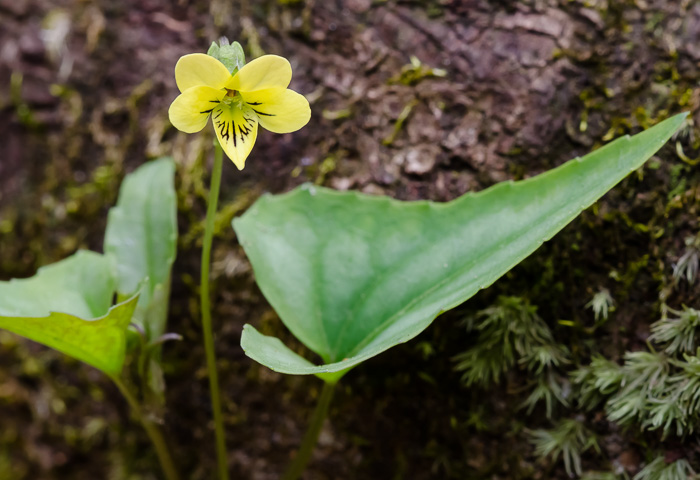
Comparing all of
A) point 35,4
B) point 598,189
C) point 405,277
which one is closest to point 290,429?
point 405,277

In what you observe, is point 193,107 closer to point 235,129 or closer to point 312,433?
point 235,129

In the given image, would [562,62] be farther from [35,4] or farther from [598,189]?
[35,4]

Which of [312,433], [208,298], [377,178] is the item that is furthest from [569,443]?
[208,298]

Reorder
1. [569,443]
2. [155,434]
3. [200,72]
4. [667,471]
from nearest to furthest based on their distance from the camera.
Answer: [200,72] < [667,471] < [569,443] < [155,434]

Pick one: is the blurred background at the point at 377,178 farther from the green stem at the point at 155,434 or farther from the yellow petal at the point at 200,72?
the yellow petal at the point at 200,72

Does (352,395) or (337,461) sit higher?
(352,395)

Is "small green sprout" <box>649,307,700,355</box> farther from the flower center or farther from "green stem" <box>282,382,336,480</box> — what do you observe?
the flower center
